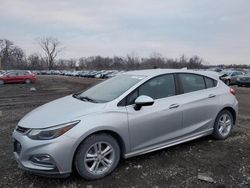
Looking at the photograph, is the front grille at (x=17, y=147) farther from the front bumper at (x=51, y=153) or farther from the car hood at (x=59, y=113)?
the car hood at (x=59, y=113)

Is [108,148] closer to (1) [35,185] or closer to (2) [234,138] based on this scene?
(1) [35,185]

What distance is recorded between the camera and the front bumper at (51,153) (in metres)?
3.85

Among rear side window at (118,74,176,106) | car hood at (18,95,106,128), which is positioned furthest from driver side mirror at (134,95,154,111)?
car hood at (18,95,106,128)

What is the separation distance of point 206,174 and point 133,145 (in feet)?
3.89

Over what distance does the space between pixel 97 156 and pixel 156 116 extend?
3.94ft

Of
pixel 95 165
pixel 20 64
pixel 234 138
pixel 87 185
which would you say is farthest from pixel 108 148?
pixel 20 64

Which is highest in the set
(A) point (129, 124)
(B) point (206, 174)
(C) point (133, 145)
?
(A) point (129, 124)

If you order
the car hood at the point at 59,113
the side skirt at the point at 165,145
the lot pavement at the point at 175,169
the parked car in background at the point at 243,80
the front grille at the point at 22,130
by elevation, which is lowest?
the parked car in background at the point at 243,80

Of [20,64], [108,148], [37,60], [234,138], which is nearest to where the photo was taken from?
[108,148]

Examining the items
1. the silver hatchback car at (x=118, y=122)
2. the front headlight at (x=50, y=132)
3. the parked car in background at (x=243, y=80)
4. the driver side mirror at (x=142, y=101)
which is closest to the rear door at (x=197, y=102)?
the silver hatchback car at (x=118, y=122)

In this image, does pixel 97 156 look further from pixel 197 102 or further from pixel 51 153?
pixel 197 102

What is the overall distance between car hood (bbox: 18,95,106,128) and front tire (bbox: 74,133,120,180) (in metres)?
0.39

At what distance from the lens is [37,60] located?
122 m

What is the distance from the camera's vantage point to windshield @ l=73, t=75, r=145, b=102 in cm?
481
